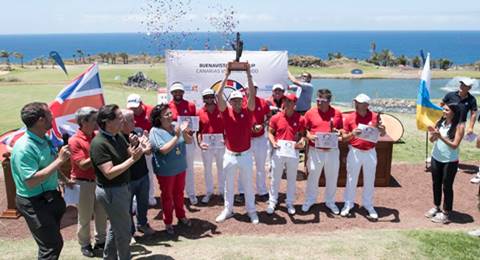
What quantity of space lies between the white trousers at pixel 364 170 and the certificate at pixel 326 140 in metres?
0.41

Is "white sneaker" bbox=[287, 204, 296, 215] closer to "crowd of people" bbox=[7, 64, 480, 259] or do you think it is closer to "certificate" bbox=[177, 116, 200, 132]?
"crowd of people" bbox=[7, 64, 480, 259]

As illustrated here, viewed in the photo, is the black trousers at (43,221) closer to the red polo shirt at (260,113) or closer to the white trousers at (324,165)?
the red polo shirt at (260,113)

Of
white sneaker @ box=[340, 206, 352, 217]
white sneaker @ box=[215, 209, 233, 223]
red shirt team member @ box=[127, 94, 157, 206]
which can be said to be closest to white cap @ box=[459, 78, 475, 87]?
white sneaker @ box=[340, 206, 352, 217]

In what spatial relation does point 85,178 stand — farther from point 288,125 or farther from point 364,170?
point 364,170

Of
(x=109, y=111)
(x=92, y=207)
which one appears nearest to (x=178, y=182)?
(x=92, y=207)

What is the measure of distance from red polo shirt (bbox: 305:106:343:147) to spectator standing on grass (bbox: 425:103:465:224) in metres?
1.40

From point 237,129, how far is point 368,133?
2071 mm

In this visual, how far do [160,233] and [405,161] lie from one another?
6.93m

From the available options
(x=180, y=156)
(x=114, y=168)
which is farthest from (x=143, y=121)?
(x=114, y=168)

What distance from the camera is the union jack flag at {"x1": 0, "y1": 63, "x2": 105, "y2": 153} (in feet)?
23.2

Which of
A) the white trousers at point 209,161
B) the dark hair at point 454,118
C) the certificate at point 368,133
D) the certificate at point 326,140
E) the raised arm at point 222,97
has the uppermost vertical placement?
the raised arm at point 222,97

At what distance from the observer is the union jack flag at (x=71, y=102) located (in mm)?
7078

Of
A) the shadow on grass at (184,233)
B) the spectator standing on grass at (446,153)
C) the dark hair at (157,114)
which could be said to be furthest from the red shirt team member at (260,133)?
the spectator standing on grass at (446,153)

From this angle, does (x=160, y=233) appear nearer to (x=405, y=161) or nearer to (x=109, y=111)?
(x=109, y=111)
